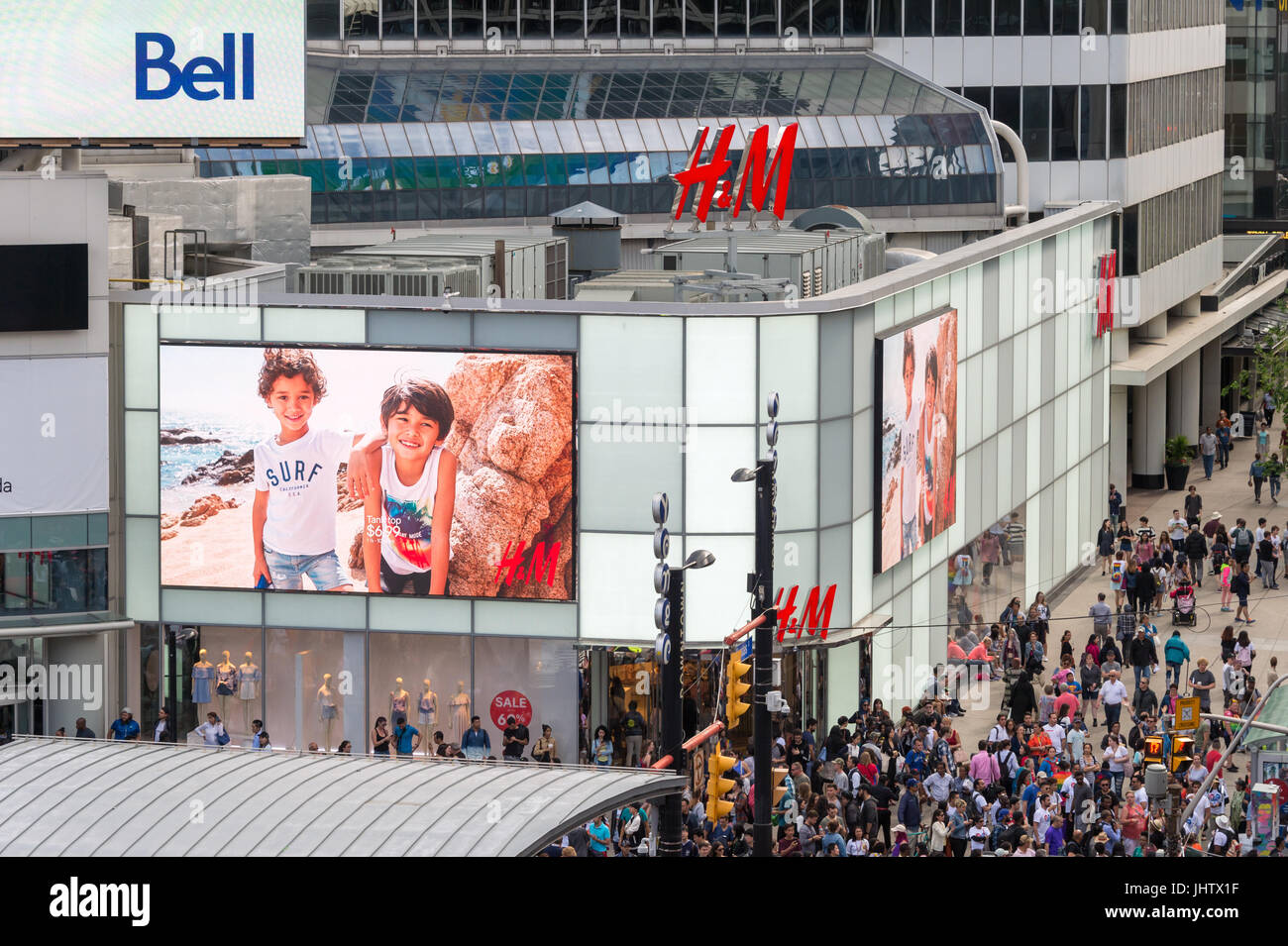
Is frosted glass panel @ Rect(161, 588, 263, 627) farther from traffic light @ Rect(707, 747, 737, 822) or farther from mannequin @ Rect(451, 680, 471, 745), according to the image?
traffic light @ Rect(707, 747, 737, 822)

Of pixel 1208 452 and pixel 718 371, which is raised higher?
pixel 718 371

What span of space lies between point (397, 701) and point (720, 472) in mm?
6560

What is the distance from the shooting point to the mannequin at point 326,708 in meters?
36.4

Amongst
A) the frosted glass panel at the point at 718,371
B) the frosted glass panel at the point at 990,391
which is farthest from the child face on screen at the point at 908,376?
the frosted glass panel at the point at 990,391

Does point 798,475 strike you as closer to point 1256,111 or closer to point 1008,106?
point 1008,106

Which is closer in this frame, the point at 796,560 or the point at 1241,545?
the point at 796,560

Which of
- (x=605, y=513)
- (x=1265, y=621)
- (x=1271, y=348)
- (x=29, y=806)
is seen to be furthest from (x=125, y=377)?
(x=1271, y=348)

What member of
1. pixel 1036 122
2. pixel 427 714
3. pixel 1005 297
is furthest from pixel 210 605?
pixel 1036 122

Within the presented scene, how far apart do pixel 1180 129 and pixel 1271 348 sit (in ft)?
24.8

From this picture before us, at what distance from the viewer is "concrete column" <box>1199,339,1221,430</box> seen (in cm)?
7762

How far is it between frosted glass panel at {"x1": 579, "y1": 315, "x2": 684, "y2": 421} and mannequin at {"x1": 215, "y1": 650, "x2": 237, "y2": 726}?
7511 millimetres

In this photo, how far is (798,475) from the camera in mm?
36062

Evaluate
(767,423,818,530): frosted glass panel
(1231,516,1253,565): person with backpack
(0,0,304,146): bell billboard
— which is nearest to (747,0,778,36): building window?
(1231,516,1253,565): person with backpack
